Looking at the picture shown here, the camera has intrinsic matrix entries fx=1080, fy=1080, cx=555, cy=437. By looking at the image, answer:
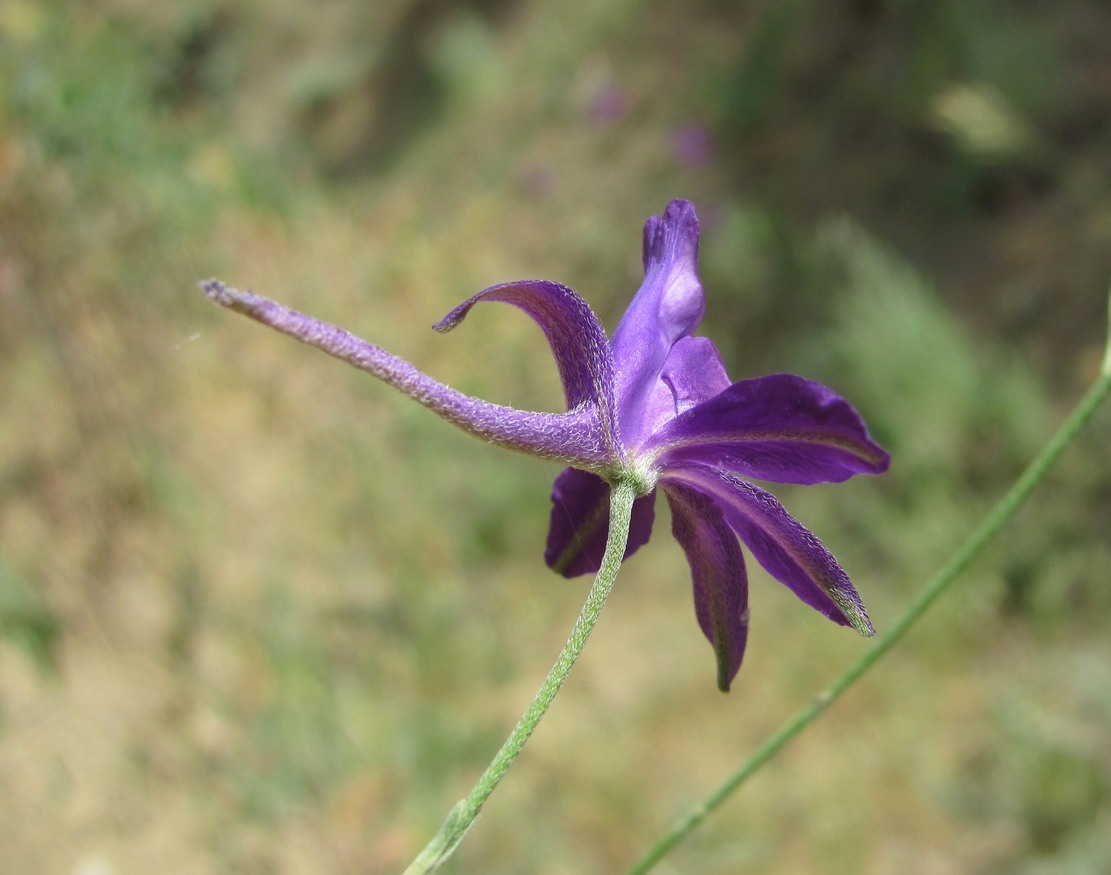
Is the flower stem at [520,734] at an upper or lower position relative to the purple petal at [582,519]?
lower

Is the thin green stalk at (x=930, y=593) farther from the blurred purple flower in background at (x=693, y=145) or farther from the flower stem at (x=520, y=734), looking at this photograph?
the blurred purple flower in background at (x=693, y=145)

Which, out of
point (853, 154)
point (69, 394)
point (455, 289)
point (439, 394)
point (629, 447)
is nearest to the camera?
point (439, 394)

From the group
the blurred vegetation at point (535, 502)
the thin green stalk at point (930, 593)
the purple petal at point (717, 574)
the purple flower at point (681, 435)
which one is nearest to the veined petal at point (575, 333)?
the purple flower at point (681, 435)

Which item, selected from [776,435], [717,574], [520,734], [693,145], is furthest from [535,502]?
[520,734]

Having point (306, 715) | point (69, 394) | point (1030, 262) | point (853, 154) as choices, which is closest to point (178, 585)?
point (306, 715)

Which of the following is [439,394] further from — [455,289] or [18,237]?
[455,289]

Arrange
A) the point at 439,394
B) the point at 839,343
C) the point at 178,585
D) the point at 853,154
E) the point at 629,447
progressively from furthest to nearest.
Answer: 1. the point at 853,154
2. the point at 839,343
3. the point at 178,585
4. the point at 629,447
5. the point at 439,394

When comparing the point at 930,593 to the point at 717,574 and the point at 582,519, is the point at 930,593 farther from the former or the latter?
the point at 582,519
